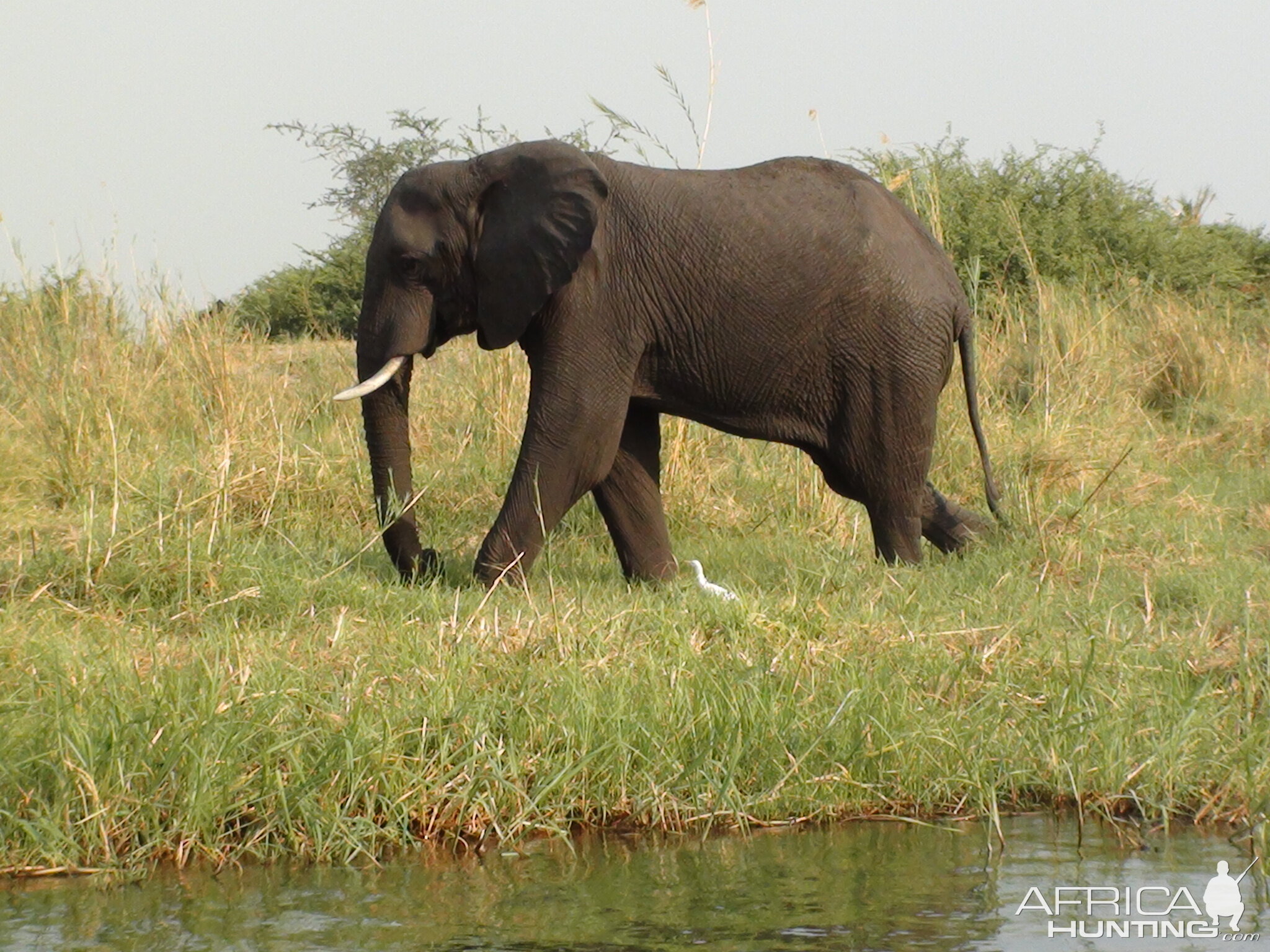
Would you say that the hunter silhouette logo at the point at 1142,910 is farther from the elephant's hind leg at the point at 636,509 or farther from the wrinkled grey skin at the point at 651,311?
the elephant's hind leg at the point at 636,509

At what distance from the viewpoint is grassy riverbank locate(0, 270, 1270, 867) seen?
4098 millimetres

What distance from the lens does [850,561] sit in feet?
22.6

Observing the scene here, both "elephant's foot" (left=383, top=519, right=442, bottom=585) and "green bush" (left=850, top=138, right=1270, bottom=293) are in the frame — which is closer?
"elephant's foot" (left=383, top=519, right=442, bottom=585)

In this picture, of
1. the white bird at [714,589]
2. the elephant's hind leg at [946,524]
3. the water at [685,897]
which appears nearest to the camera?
the water at [685,897]

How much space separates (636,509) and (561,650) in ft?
7.09

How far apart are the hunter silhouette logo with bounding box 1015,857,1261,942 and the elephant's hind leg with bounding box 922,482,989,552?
3.59 m

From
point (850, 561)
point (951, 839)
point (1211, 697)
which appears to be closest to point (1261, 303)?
point (850, 561)

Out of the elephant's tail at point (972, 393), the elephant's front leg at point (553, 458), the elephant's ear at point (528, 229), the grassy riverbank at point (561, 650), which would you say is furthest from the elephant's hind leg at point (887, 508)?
the elephant's ear at point (528, 229)

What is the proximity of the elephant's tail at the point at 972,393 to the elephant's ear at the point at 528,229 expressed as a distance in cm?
160

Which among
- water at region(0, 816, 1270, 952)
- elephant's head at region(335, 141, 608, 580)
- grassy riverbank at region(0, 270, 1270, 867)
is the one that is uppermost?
elephant's head at region(335, 141, 608, 580)

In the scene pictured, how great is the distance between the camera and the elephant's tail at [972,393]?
7.00m

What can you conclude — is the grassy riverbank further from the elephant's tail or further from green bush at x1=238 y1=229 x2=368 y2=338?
green bush at x1=238 y1=229 x2=368 y2=338

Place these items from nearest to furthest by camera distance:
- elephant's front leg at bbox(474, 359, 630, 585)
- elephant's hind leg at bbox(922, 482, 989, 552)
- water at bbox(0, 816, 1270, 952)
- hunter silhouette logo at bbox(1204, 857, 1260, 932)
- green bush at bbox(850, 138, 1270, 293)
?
water at bbox(0, 816, 1270, 952) < hunter silhouette logo at bbox(1204, 857, 1260, 932) < elephant's front leg at bbox(474, 359, 630, 585) < elephant's hind leg at bbox(922, 482, 989, 552) < green bush at bbox(850, 138, 1270, 293)

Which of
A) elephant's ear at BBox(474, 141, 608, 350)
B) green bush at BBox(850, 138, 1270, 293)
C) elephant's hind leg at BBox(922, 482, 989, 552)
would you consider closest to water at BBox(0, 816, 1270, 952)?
elephant's ear at BBox(474, 141, 608, 350)
